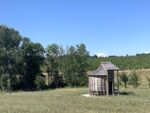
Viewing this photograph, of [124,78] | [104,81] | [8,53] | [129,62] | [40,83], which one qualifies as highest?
[8,53]

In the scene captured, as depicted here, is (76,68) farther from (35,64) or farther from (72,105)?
(72,105)

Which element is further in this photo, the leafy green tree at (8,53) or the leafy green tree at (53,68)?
the leafy green tree at (53,68)

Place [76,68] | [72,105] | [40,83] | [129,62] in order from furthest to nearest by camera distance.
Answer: [129,62], [76,68], [40,83], [72,105]

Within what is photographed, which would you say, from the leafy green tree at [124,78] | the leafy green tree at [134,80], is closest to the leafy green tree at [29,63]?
the leafy green tree at [124,78]

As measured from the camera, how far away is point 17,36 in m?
88.1

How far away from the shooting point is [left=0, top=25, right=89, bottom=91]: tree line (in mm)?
84750

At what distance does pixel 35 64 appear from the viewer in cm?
9106

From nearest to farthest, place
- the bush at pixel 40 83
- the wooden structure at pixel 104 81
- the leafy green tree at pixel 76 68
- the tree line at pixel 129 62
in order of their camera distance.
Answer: the wooden structure at pixel 104 81
the bush at pixel 40 83
the leafy green tree at pixel 76 68
the tree line at pixel 129 62

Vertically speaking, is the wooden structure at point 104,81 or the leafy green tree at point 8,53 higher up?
the leafy green tree at point 8,53

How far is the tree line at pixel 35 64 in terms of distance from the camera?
84.8 metres

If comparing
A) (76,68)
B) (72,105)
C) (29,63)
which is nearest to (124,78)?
(76,68)

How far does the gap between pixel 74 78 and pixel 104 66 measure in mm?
26459

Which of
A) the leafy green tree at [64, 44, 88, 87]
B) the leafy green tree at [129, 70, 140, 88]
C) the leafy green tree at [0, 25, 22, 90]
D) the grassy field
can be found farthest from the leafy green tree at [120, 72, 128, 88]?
the grassy field

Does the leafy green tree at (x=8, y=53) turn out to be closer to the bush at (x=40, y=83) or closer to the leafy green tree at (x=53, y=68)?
the bush at (x=40, y=83)
